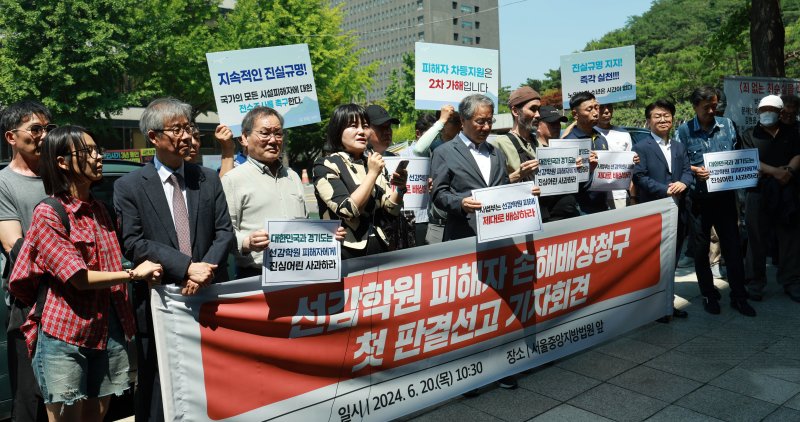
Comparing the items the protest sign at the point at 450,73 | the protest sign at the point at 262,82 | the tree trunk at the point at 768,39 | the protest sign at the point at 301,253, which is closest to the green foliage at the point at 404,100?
the tree trunk at the point at 768,39

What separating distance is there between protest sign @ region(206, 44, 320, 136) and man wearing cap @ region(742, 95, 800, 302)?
440cm

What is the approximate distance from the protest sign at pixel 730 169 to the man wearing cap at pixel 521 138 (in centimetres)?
164

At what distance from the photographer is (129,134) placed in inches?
1700

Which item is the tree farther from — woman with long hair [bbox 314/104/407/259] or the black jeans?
woman with long hair [bbox 314/104/407/259]

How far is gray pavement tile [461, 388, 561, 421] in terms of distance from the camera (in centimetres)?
406

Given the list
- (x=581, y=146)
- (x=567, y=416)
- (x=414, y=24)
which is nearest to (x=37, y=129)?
(x=567, y=416)

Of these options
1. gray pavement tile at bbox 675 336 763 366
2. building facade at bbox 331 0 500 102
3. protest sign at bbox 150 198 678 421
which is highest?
building facade at bbox 331 0 500 102

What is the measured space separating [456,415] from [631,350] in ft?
6.02

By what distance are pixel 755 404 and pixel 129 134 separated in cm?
4431

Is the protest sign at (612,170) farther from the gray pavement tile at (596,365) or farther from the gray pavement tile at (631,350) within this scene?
the gray pavement tile at (596,365)

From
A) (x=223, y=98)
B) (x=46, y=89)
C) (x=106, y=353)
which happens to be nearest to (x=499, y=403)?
(x=106, y=353)

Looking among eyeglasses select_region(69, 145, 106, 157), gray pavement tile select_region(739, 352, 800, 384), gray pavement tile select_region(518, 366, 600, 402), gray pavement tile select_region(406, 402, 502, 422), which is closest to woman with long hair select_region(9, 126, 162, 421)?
eyeglasses select_region(69, 145, 106, 157)

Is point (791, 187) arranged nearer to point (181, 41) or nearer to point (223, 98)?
point (223, 98)

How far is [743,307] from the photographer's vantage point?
6.02 m
